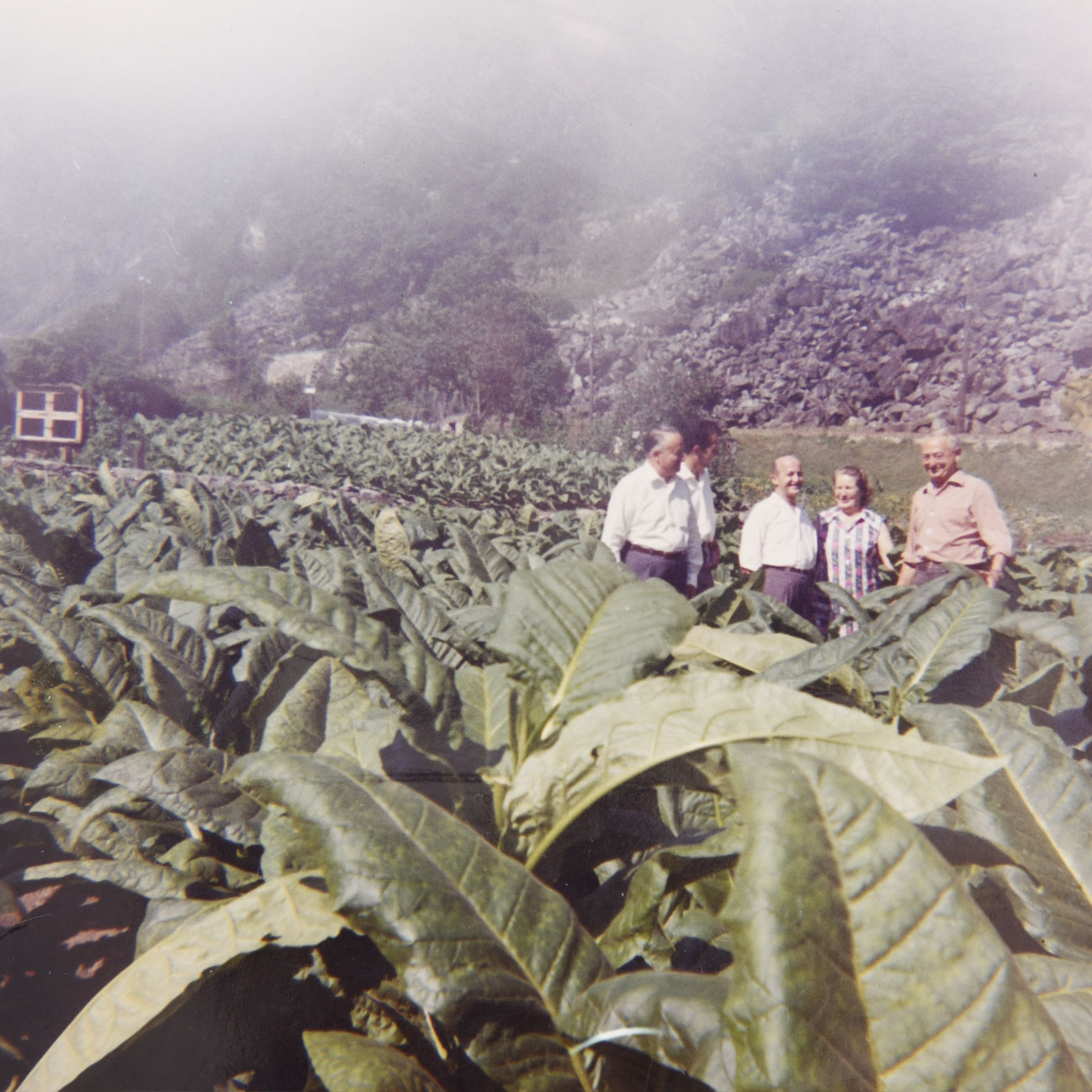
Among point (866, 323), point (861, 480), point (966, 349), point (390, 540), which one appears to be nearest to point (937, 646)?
point (390, 540)

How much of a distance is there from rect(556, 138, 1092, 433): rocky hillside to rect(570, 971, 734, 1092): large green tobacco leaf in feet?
188

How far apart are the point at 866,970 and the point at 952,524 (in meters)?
5.02

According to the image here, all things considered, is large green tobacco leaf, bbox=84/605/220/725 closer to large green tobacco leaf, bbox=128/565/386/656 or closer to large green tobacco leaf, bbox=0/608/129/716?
large green tobacco leaf, bbox=0/608/129/716

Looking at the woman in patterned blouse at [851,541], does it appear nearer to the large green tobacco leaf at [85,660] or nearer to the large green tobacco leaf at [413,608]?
the large green tobacco leaf at [413,608]

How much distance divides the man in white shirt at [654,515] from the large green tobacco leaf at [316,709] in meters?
3.96

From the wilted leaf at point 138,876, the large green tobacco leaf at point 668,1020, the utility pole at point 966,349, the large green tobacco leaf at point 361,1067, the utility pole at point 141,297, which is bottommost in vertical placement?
the wilted leaf at point 138,876

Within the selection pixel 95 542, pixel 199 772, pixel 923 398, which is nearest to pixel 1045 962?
pixel 199 772

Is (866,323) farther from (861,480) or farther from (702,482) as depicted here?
(702,482)

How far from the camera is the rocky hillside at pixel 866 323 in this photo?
57875 millimetres

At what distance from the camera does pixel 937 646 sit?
4.06 feet

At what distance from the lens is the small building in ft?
62.2

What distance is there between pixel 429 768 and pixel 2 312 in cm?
10469

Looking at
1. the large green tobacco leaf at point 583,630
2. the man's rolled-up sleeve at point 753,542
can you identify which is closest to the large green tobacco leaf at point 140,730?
the large green tobacco leaf at point 583,630

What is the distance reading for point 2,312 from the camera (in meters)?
81.9
